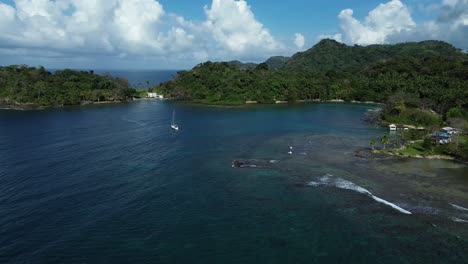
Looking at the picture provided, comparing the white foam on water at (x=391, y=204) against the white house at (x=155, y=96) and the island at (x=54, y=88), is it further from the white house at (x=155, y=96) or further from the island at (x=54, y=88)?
the white house at (x=155, y=96)

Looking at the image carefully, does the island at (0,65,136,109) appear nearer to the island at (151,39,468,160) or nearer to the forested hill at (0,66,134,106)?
the forested hill at (0,66,134,106)

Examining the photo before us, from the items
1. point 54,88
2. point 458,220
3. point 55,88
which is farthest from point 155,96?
point 458,220

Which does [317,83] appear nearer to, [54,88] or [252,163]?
[54,88]

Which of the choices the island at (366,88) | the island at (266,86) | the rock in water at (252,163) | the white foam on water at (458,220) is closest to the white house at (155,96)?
the island at (266,86)

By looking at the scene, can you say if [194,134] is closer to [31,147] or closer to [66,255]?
[31,147]

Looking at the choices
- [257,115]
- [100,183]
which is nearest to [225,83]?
[257,115]
